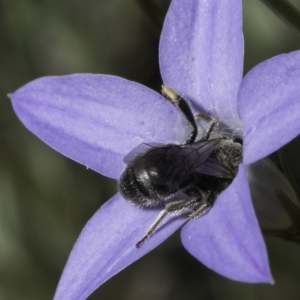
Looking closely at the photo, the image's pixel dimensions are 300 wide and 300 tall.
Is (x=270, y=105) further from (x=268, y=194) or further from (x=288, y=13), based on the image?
(x=288, y=13)

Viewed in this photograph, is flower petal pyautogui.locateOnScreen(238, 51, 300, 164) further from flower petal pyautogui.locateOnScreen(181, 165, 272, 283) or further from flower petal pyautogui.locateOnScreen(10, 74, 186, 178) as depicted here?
flower petal pyautogui.locateOnScreen(10, 74, 186, 178)

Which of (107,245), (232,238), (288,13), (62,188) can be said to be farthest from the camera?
(62,188)

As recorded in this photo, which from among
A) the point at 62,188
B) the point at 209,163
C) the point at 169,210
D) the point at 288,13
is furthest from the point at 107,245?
the point at 62,188

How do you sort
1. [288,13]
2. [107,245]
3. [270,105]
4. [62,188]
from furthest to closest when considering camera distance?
[62,188] < [288,13] < [107,245] < [270,105]

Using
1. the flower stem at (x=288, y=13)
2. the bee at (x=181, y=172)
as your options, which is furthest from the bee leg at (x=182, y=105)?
the flower stem at (x=288, y=13)

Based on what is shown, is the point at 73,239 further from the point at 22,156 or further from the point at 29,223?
the point at 22,156

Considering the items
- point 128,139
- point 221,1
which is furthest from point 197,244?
point 221,1
